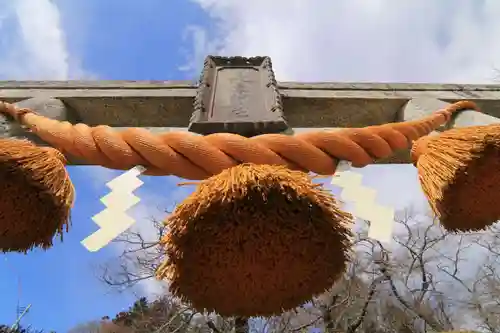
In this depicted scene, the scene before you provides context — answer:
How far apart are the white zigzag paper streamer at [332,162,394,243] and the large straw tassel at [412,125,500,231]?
140mm

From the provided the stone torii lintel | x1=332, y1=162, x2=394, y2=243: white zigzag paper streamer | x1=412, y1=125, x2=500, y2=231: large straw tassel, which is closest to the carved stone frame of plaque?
the stone torii lintel

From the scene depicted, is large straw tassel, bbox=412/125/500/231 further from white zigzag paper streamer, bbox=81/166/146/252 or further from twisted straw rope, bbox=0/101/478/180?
white zigzag paper streamer, bbox=81/166/146/252

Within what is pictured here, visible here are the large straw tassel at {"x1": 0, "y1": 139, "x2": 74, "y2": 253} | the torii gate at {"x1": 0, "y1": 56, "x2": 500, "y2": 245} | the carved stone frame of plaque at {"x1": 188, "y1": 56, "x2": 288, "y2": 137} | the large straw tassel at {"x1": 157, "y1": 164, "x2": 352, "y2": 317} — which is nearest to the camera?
the large straw tassel at {"x1": 157, "y1": 164, "x2": 352, "y2": 317}

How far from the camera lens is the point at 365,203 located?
114 centimetres

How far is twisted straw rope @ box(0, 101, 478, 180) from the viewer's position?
1.04 meters

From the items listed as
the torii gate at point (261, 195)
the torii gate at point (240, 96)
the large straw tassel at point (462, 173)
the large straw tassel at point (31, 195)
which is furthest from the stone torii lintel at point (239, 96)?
the large straw tassel at point (31, 195)

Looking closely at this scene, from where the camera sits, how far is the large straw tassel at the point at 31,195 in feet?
3.36

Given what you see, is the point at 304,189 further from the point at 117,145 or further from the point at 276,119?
the point at 276,119

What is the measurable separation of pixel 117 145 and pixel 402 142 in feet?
2.50

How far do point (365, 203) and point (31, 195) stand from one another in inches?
31.7

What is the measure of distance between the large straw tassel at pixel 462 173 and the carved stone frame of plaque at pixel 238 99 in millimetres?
476

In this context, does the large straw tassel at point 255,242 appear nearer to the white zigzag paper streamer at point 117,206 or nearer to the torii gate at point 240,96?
the white zigzag paper streamer at point 117,206

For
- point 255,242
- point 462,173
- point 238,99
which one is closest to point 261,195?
point 255,242

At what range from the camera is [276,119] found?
151 cm
